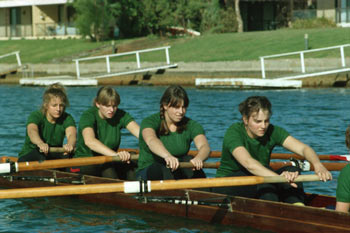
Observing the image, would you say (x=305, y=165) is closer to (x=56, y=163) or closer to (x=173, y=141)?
(x=173, y=141)

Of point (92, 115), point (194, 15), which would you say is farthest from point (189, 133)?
→ point (194, 15)

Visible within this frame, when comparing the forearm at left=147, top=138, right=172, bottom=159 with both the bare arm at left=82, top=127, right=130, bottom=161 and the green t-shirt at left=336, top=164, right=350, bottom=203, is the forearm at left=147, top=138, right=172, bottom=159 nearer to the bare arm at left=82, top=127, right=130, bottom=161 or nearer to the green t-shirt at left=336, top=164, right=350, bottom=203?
the bare arm at left=82, top=127, right=130, bottom=161

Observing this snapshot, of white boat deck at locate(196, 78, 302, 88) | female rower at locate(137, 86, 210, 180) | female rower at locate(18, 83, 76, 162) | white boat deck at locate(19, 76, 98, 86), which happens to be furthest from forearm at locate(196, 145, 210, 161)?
white boat deck at locate(19, 76, 98, 86)

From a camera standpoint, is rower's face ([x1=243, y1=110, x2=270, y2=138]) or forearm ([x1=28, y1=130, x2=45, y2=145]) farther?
forearm ([x1=28, y1=130, x2=45, y2=145])

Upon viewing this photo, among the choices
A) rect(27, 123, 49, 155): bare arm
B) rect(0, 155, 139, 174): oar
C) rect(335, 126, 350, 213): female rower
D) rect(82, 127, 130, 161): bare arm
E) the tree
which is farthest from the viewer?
the tree

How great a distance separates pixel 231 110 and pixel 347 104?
361 cm

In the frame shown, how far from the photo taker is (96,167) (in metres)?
10.7

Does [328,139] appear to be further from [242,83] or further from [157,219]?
[242,83]

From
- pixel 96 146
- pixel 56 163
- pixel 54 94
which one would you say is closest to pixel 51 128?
pixel 54 94

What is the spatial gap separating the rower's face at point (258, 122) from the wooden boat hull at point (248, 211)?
0.84 metres

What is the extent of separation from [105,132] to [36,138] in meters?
1.11

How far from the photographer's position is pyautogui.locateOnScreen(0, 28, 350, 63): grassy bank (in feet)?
111

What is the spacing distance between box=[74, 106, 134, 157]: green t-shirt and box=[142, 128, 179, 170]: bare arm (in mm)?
1348

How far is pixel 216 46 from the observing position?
37375 millimetres
